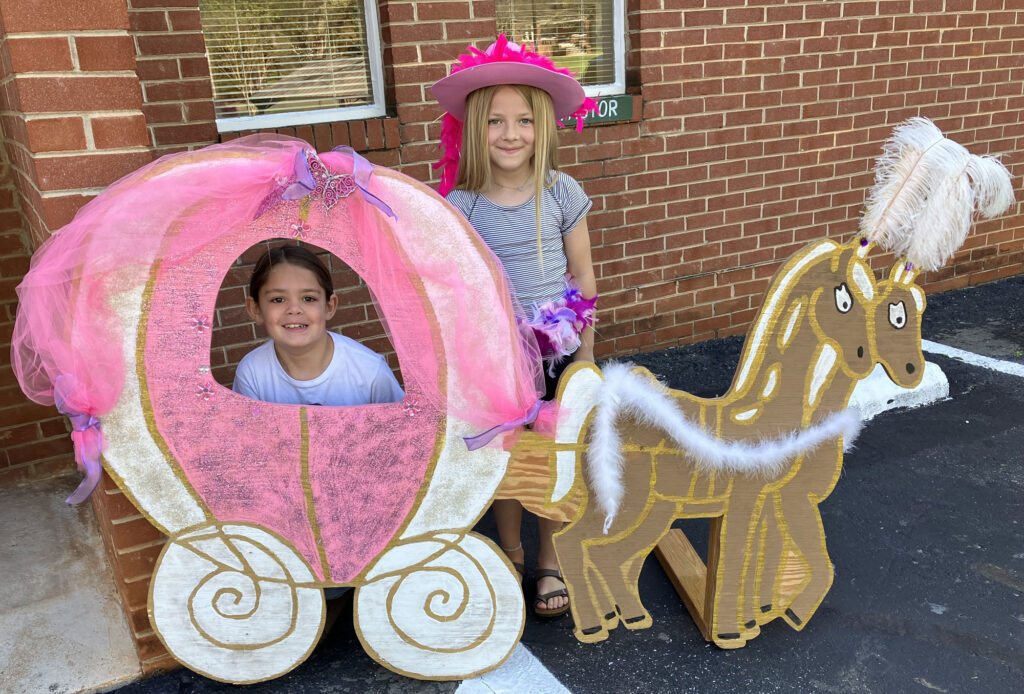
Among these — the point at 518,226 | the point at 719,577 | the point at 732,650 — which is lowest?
the point at 732,650

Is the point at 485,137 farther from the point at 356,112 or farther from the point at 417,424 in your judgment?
the point at 356,112

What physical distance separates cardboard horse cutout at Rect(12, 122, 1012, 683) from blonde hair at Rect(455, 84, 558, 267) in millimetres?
476

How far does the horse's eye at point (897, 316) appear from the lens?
92.4 inches

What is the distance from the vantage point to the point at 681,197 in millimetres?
4691

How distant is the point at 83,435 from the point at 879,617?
8.28 ft

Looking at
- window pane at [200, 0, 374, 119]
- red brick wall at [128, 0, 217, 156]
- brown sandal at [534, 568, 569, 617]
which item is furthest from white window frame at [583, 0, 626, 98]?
brown sandal at [534, 568, 569, 617]

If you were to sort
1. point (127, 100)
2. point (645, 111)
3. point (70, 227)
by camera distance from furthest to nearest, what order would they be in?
point (645, 111), point (127, 100), point (70, 227)

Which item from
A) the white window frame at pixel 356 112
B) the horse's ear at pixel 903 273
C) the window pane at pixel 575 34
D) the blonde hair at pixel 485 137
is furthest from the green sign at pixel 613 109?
the horse's ear at pixel 903 273

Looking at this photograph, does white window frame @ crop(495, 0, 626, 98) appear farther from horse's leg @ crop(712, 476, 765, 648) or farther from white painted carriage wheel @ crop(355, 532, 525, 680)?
white painted carriage wheel @ crop(355, 532, 525, 680)

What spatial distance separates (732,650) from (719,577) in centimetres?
30

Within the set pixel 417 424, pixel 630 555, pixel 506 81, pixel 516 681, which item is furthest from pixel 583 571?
pixel 506 81

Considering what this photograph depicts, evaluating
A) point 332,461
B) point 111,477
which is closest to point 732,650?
point 332,461

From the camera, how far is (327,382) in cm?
240

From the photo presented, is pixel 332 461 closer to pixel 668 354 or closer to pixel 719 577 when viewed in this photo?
pixel 719 577
